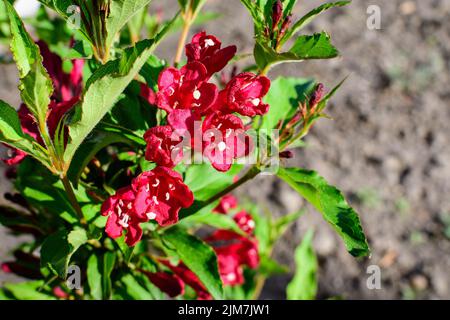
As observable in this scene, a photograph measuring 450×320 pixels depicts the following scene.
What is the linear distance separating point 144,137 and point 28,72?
20cm

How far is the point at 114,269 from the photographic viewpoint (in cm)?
124

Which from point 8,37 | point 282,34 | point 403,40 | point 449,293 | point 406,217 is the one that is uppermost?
point 403,40

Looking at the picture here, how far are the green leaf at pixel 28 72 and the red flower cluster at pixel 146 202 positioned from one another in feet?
0.60

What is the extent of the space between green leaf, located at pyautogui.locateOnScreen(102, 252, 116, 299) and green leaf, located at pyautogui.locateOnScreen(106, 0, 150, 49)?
49 centimetres

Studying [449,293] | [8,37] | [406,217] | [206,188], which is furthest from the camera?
[406,217]

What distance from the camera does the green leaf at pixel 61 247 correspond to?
0.91 metres

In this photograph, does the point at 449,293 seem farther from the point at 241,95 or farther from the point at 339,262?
the point at 241,95

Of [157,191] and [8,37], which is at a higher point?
[8,37]

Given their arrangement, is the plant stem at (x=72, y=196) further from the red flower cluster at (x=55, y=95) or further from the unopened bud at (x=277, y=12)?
the unopened bud at (x=277, y=12)

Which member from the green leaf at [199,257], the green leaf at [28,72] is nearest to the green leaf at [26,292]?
the green leaf at [199,257]

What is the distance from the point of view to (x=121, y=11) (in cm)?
80
